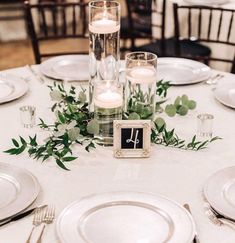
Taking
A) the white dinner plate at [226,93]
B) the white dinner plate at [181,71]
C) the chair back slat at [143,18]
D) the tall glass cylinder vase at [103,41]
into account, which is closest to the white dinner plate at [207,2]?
the chair back slat at [143,18]

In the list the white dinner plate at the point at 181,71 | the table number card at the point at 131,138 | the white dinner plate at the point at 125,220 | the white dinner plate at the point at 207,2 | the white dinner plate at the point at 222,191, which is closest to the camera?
the white dinner plate at the point at 125,220

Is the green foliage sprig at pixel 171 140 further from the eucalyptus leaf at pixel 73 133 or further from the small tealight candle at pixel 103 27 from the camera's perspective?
the small tealight candle at pixel 103 27

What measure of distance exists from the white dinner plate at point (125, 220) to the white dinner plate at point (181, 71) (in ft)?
2.59

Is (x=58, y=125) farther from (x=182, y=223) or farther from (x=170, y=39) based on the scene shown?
(x=170, y=39)

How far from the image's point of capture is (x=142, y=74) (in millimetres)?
1528

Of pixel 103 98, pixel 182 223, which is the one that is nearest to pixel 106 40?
pixel 103 98

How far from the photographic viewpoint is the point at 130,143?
1373 mm

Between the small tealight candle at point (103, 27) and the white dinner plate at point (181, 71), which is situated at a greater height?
the small tealight candle at point (103, 27)

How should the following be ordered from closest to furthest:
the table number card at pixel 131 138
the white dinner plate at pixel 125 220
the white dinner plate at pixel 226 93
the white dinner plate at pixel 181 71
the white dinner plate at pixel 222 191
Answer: the white dinner plate at pixel 125 220 → the white dinner plate at pixel 222 191 → the table number card at pixel 131 138 → the white dinner plate at pixel 226 93 → the white dinner plate at pixel 181 71

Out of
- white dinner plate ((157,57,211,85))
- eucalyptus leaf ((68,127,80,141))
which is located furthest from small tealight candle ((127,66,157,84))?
white dinner plate ((157,57,211,85))

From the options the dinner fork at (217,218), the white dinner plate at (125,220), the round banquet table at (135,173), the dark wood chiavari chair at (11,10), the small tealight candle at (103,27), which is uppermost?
the small tealight candle at (103,27)

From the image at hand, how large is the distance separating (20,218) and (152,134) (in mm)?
470

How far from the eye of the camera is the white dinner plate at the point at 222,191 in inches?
45.3

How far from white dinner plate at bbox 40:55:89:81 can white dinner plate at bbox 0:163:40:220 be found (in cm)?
68
